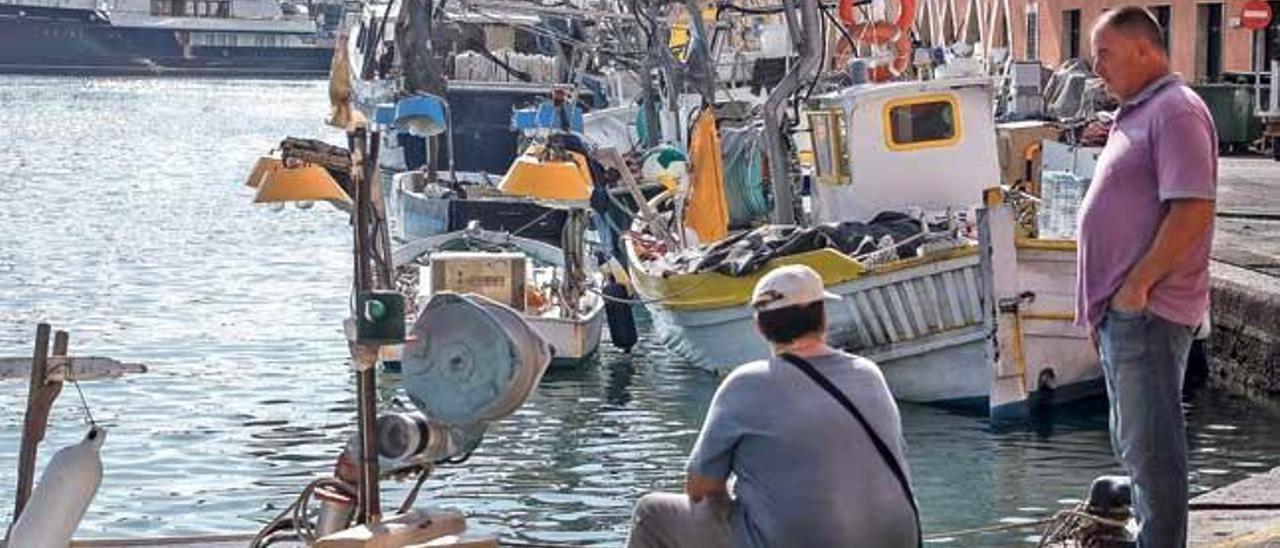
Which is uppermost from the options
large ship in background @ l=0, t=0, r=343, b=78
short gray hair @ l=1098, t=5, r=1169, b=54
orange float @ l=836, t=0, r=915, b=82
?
short gray hair @ l=1098, t=5, r=1169, b=54

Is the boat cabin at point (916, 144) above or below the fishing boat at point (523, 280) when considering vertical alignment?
above

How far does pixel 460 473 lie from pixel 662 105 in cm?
1660

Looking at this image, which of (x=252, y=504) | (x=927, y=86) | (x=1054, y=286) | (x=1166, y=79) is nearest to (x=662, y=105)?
(x=927, y=86)

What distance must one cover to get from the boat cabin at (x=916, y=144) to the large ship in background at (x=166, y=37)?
394 feet

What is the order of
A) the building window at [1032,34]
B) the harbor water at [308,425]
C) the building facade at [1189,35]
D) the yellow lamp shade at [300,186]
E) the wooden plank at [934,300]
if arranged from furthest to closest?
the building window at [1032,34] → the building facade at [1189,35] → the wooden plank at [934,300] → the harbor water at [308,425] → the yellow lamp shade at [300,186]

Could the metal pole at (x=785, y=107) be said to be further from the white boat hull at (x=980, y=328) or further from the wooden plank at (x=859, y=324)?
the wooden plank at (x=859, y=324)

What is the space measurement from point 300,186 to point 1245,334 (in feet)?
28.0

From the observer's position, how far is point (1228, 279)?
17.7 meters

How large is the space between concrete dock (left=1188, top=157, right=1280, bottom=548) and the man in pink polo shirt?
75 centimetres

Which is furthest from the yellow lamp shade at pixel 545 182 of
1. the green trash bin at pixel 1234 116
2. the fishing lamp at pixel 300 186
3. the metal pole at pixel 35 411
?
the green trash bin at pixel 1234 116

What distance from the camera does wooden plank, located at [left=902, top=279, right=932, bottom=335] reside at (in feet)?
56.1

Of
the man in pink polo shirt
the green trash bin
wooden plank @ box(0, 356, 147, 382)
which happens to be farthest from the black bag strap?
the green trash bin

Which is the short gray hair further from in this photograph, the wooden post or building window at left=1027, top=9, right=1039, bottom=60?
building window at left=1027, top=9, right=1039, bottom=60

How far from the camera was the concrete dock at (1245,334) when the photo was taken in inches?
345
